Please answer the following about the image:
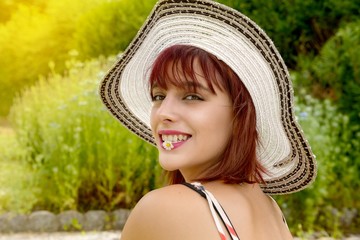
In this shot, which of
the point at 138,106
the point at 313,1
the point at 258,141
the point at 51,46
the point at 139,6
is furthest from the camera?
the point at 51,46

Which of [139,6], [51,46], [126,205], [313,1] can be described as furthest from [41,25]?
[126,205]

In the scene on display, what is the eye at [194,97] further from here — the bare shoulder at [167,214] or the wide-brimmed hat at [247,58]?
the bare shoulder at [167,214]

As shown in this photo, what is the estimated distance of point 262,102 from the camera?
1.85 meters

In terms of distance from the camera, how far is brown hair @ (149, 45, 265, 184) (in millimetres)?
1764

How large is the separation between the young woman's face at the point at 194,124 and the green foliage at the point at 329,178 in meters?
4.44

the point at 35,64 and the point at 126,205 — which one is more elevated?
the point at 35,64

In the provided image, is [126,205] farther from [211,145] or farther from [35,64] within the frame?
[35,64]

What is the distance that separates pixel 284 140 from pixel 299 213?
4499mm

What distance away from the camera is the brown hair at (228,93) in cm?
176

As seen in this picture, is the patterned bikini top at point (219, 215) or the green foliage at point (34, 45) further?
the green foliage at point (34, 45)

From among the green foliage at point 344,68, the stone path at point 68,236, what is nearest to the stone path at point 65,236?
the stone path at point 68,236

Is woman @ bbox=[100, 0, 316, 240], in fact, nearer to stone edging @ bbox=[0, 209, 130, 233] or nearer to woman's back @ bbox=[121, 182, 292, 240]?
woman's back @ bbox=[121, 182, 292, 240]

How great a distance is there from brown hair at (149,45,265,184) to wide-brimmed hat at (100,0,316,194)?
0.02 m

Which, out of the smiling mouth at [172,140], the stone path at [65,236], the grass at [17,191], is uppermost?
the smiling mouth at [172,140]
